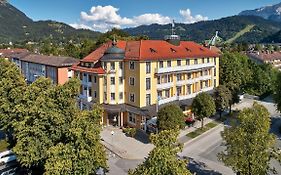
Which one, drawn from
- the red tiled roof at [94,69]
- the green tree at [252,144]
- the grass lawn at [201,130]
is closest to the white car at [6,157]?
the red tiled roof at [94,69]

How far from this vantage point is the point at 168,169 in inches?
746

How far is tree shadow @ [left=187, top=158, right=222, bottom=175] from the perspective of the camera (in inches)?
1438

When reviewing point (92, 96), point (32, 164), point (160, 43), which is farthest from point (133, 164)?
point (160, 43)

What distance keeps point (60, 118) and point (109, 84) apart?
24.0m

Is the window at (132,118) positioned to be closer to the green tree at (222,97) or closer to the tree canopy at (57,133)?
the green tree at (222,97)

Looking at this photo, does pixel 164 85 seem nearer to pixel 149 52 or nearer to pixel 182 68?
pixel 182 68

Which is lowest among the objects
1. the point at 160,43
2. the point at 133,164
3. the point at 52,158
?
the point at 133,164

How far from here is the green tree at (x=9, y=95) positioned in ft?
137

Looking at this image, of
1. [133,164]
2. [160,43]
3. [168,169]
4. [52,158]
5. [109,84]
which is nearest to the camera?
[168,169]

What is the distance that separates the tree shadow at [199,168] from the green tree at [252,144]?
27.0 feet

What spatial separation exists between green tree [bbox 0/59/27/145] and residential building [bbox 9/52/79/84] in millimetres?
28358

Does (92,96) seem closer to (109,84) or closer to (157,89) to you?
(109,84)

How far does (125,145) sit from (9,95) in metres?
17.0

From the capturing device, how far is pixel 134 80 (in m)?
53.3
